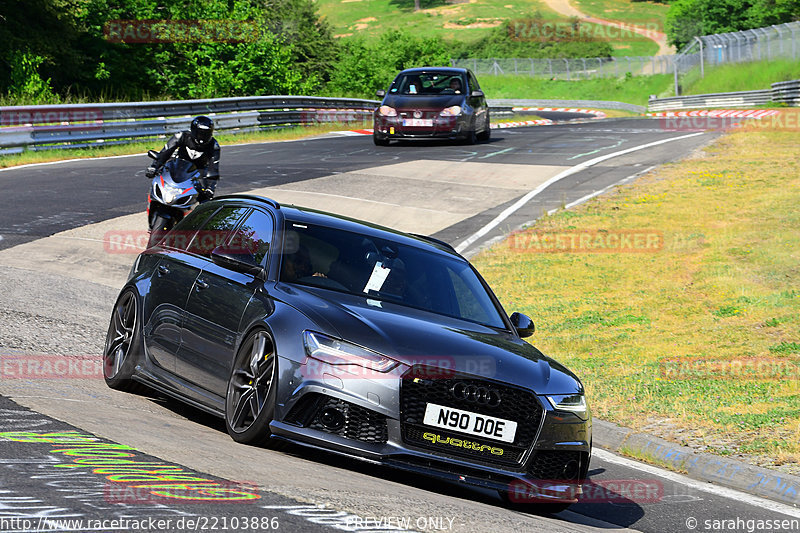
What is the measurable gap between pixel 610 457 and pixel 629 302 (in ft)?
19.5

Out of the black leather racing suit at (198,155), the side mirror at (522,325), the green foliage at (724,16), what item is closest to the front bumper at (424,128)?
the black leather racing suit at (198,155)

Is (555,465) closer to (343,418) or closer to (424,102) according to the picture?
(343,418)

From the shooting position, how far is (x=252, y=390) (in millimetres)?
6328

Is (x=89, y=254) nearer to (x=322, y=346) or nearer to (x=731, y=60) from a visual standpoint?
(x=322, y=346)

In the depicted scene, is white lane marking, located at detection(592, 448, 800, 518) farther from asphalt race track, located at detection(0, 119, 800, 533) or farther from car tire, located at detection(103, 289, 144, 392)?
car tire, located at detection(103, 289, 144, 392)

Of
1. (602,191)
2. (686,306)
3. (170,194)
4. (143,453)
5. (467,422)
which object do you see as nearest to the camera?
(143,453)

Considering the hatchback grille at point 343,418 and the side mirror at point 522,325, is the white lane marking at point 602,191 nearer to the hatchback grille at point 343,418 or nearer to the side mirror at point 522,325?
the side mirror at point 522,325

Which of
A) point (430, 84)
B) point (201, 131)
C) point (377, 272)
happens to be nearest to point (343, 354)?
point (377, 272)

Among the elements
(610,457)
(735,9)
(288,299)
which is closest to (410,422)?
(288,299)

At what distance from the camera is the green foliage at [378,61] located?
73000 mm

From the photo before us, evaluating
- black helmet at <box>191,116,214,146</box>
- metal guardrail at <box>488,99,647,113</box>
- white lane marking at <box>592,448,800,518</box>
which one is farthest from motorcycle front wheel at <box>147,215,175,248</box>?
metal guardrail at <box>488,99,647,113</box>

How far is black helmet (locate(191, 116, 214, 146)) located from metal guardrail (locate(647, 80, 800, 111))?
35.3 metres

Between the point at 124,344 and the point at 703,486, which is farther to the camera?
the point at 124,344

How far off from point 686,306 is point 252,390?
27.7 feet
